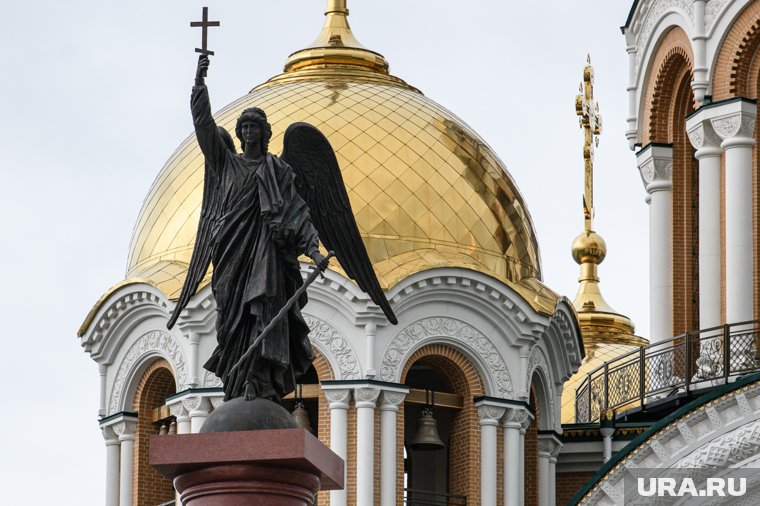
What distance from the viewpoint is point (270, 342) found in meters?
13.2

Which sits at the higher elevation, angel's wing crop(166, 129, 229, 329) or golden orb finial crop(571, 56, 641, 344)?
golden orb finial crop(571, 56, 641, 344)

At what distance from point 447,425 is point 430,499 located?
1.16 meters

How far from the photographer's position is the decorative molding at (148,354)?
30391 millimetres

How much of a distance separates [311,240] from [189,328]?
653 inches

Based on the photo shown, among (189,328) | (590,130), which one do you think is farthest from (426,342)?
(590,130)

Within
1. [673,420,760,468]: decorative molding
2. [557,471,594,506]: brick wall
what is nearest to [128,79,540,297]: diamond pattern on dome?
[557,471,594,506]: brick wall

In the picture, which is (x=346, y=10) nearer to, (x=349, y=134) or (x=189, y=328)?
(x=349, y=134)

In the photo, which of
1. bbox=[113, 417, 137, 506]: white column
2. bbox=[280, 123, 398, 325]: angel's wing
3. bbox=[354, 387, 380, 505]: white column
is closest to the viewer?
bbox=[280, 123, 398, 325]: angel's wing

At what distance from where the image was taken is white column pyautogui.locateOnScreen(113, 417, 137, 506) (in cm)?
3142

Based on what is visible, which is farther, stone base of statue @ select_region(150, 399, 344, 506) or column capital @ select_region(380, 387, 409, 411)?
column capital @ select_region(380, 387, 409, 411)

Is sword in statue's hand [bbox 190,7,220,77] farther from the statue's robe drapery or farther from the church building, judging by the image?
the church building

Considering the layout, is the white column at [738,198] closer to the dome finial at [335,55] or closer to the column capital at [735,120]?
the column capital at [735,120]

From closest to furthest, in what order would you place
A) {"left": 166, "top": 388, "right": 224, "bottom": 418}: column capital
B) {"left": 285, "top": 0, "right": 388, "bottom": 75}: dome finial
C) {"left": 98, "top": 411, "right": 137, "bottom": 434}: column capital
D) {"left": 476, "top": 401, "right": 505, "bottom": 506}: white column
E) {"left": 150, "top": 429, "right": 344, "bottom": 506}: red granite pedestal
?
{"left": 150, "top": 429, "right": 344, "bottom": 506}: red granite pedestal
{"left": 166, "top": 388, "right": 224, "bottom": 418}: column capital
{"left": 476, "top": 401, "right": 505, "bottom": 506}: white column
{"left": 98, "top": 411, "right": 137, "bottom": 434}: column capital
{"left": 285, "top": 0, "right": 388, "bottom": 75}: dome finial

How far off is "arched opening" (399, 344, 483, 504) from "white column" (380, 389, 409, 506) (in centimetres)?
23
